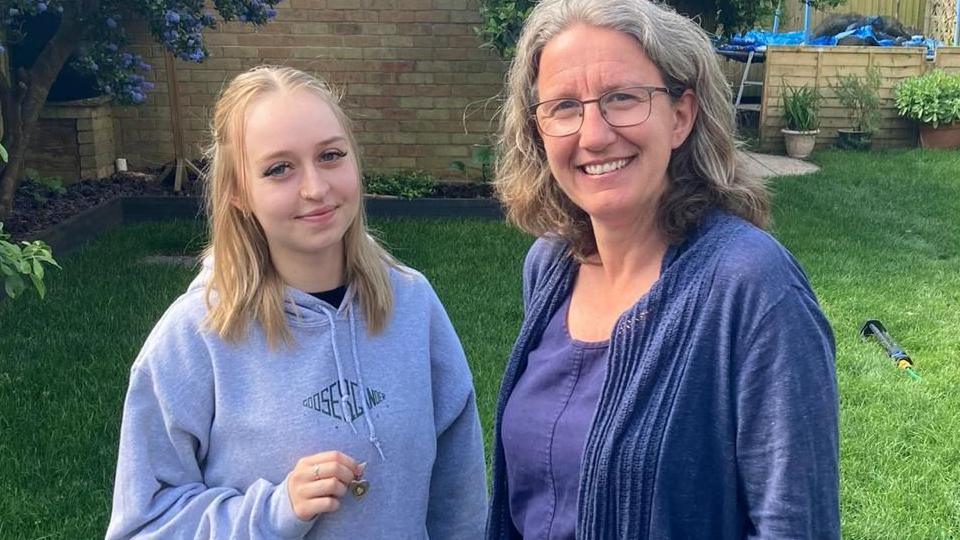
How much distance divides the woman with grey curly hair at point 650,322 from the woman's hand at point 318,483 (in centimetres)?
34

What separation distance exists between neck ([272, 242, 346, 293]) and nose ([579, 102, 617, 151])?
556mm

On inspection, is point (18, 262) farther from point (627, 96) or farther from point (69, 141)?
point (69, 141)

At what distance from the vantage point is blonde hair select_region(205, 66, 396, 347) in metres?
1.74

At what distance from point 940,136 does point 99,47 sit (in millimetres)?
9399

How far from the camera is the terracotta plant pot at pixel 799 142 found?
35.8 feet

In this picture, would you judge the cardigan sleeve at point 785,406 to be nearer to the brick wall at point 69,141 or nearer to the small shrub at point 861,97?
the brick wall at point 69,141

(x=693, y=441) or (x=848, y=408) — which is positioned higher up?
(x=693, y=441)

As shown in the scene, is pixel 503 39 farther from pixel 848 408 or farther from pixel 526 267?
pixel 526 267

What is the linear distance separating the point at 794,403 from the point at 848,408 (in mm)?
3207

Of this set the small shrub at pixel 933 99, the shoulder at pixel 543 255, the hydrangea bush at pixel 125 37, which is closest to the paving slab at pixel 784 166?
the small shrub at pixel 933 99

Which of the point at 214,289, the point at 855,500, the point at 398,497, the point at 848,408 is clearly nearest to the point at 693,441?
the point at 398,497

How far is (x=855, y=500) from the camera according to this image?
3525mm

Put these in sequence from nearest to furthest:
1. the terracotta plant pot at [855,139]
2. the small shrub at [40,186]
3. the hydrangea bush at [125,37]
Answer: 1. the hydrangea bush at [125,37]
2. the small shrub at [40,186]
3. the terracotta plant pot at [855,139]

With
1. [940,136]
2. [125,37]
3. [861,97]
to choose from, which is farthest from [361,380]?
[940,136]
